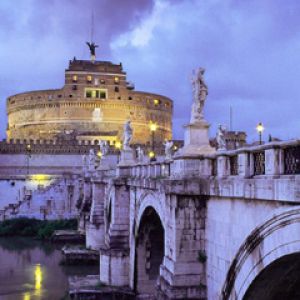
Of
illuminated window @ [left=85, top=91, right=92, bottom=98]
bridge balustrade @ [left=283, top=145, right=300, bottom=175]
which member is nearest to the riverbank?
bridge balustrade @ [left=283, top=145, right=300, bottom=175]

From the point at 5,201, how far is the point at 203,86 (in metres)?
42.3

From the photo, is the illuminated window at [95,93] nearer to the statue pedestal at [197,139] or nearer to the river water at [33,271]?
the river water at [33,271]

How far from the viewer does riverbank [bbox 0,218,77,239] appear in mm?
43281

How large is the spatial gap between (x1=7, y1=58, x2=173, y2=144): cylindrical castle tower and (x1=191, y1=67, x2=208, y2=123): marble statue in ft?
213

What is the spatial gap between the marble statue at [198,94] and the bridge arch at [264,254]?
3.93 m

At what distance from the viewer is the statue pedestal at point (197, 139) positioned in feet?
39.1

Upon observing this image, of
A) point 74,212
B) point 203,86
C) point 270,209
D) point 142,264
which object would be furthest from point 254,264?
point 74,212

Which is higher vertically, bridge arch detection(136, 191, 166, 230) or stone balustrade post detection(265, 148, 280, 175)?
stone balustrade post detection(265, 148, 280, 175)

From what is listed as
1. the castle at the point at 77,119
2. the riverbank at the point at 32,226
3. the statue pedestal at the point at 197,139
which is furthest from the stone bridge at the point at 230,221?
the castle at the point at 77,119

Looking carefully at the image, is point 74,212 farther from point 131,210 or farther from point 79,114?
point 79,114

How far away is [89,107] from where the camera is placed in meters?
80.1

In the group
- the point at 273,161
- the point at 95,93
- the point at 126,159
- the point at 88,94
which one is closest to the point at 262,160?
the point at 273,161

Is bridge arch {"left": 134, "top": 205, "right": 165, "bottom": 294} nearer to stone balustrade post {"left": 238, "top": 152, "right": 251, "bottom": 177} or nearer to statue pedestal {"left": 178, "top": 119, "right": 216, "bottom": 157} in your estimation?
statue pedestal {"left": 178, "top": 119, "right": 216, "bottom": 157}

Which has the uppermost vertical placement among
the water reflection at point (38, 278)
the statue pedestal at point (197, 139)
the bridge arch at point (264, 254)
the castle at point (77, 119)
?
the castle at point (77, 119)
